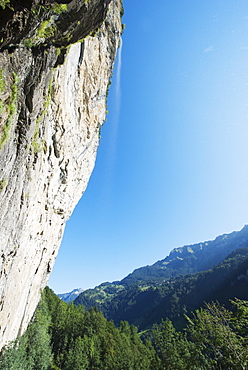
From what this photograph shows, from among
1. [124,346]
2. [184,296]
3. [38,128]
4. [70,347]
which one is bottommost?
[184,296]

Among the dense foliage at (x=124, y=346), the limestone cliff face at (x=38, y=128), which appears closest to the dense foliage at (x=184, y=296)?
the dense foliage at (x=124, y=346)

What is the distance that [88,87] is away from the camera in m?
16.8

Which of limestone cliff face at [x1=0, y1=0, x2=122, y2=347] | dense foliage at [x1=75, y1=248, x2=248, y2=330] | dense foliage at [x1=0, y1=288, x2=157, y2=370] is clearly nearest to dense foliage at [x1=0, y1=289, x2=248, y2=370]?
dense foliage at [x1=0, y1=288, x2=157, y2=370]

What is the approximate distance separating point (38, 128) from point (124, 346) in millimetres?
43551

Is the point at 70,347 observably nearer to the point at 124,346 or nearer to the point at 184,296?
the point at 124,346

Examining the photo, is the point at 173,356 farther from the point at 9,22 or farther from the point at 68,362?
the point at 9,22

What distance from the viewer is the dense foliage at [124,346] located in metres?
10.6

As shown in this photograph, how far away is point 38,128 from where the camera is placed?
32.6ft

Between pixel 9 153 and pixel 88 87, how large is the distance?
11.9 metres

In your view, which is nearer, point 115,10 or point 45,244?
point 45,244

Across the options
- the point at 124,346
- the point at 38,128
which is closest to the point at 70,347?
the point at 124,346

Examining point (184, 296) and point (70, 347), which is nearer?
point (70, 347)

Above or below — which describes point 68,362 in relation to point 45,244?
below

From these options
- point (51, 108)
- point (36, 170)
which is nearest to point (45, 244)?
point (36, 170)
